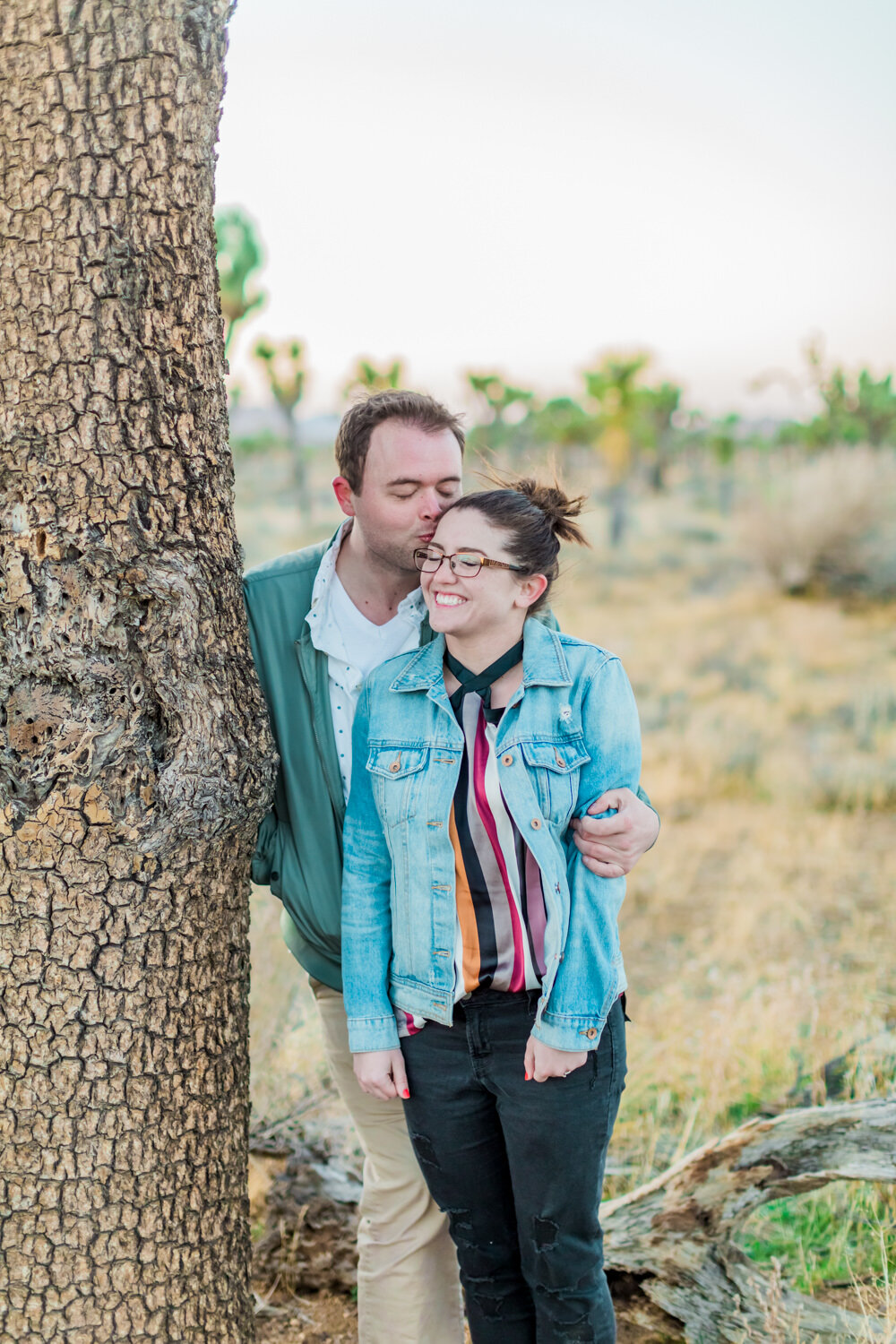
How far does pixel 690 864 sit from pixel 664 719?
3612 mm

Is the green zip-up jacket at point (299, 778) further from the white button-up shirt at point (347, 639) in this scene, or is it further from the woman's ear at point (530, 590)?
the woman's ear at point (530, 590)

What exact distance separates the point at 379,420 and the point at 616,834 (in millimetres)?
1197

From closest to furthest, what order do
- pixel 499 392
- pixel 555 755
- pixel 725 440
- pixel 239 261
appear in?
pixel 555 755
pixel 239 261
pixel 499 392
pixel 725 440

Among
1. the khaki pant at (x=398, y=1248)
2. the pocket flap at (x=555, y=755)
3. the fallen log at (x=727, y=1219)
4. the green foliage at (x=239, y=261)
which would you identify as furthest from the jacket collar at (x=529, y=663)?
the green foliage at (x=239, y=261)

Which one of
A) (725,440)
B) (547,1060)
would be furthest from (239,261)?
(725,440)

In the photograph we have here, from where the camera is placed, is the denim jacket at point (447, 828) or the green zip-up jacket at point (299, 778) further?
the green zip-up jacket at point (299, 778)

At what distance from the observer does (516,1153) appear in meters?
1.95

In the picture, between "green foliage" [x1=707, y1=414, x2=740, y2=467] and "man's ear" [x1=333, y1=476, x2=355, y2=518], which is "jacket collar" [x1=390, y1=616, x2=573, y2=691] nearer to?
"man's ear" [x1=333, y1=476, x2=355, y2=518]

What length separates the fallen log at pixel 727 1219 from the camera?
2445mm

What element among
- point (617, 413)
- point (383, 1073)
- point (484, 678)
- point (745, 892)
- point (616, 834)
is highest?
point (617, 413)

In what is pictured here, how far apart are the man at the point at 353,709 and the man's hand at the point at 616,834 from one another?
0.60 metres

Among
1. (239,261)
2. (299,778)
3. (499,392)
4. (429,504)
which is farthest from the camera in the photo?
(499,392)

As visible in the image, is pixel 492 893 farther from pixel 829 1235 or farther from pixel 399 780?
pixel 829 1235

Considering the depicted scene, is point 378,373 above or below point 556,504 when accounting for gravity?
above
